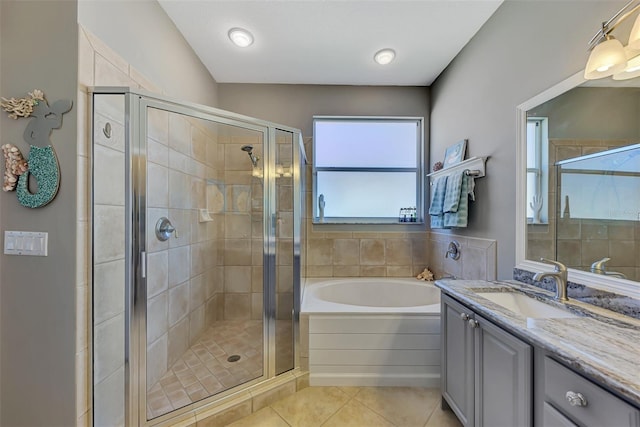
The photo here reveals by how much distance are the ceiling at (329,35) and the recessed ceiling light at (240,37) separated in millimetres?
40

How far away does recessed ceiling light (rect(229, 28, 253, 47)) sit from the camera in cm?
195

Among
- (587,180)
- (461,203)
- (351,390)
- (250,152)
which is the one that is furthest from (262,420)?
(587,180)

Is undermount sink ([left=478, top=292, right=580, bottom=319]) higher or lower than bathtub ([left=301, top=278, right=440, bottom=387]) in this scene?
higher

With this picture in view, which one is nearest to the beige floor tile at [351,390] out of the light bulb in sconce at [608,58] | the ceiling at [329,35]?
the light bulb in sconce at [608,58]

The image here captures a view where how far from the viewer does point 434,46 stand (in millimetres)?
2104

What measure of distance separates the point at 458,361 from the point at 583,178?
1.07 metres

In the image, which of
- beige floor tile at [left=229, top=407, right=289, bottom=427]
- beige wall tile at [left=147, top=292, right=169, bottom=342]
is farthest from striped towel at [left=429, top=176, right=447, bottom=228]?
beige wall tile at [left=147, top=292, right=169, bottom=342]

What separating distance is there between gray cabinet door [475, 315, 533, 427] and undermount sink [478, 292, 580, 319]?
25 cm

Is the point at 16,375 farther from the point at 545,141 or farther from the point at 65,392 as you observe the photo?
the point at 545,141

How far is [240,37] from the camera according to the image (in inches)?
78.9

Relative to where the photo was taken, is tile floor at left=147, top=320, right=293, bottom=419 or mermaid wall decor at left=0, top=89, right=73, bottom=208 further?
tile floor at left=147, top=320, right=293, bottom=419

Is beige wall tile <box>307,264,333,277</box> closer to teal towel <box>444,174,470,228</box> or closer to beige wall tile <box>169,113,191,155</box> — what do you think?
teal towel <box>444,174,470,228</box>

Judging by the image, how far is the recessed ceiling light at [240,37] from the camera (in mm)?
1949

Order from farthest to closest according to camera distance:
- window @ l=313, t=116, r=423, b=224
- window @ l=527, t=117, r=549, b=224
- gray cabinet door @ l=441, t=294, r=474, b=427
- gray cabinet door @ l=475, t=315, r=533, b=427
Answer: window @ l=313, t=116, r=423, b=224
window @ l=527, t=117, r=549, b=224
gray cabinet door @ l=441, t=294, r=474, b=427
gray cabinet door @ l=475, t=315, r=533, b=427
